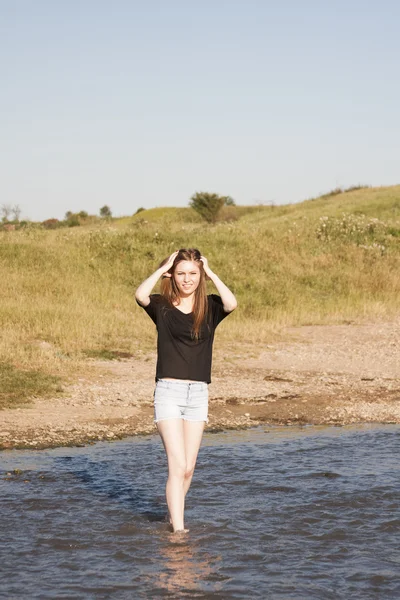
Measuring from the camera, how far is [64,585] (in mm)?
5523

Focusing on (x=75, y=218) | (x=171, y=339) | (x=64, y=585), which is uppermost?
(x=75, y=218)

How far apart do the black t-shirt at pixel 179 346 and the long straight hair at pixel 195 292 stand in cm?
4

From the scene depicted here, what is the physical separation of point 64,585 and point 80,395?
646 centimetres

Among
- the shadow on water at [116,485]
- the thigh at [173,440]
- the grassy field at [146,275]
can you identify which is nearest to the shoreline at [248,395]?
the grassy field at [146,275]

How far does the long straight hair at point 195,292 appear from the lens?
19.3ft

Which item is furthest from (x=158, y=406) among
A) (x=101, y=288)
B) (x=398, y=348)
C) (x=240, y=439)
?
(x=101, y=288)

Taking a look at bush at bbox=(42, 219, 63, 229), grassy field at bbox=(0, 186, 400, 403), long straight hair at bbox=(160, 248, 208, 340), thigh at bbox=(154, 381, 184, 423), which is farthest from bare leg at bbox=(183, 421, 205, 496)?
bush at bbox=(42, 219, 63, 229)

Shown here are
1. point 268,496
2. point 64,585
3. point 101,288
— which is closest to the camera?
point 64,585

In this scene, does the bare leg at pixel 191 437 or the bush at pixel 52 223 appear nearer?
the bare leg at pixel 191 437

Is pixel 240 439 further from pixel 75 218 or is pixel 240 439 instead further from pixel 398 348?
pixel 75 218

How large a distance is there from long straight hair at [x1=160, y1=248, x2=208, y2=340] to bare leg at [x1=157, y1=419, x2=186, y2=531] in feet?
2.04

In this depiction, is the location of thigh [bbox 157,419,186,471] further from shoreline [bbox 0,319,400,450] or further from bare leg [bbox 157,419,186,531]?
shoreline [bbox 0,319,400,450]

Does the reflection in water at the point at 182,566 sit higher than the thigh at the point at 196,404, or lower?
lower

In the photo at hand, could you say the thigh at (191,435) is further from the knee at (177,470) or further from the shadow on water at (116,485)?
the shadow on water at (116,485)
